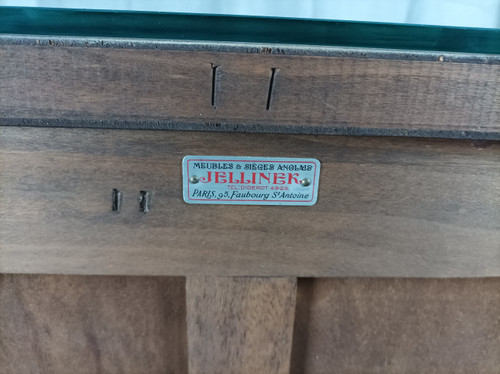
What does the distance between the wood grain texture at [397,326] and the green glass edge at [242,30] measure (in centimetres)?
23

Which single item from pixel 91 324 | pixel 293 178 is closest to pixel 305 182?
pixel 293 178

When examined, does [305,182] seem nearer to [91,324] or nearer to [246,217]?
[246,217]

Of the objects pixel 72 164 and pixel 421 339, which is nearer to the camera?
pixel 72 164

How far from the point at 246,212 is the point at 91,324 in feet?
0.67

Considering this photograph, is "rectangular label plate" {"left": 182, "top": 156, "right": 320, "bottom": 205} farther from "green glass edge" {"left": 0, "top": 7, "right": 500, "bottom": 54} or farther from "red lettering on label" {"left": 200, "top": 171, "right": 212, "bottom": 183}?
"green glass edge" {"left": 0, "top": 7, "right": 500, "bottom": 54}

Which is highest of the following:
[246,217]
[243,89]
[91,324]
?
[243,89]

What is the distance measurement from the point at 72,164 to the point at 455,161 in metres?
0.33

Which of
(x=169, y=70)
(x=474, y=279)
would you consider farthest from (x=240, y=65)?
(x=474, y=279)

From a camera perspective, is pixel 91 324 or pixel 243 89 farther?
pixel 91 324

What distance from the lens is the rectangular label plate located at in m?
0.44

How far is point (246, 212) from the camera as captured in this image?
18.3 inches

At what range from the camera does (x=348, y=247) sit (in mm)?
480

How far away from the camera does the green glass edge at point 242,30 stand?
40 cm

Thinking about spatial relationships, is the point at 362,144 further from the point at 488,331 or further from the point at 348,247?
the point at 488,331
